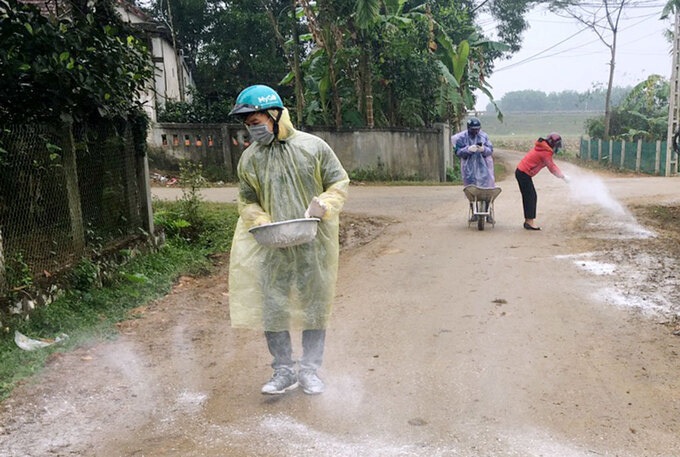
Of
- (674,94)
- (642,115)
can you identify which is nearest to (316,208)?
(674,94)

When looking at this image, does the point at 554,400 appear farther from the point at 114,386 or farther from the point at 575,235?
the point at 575,235

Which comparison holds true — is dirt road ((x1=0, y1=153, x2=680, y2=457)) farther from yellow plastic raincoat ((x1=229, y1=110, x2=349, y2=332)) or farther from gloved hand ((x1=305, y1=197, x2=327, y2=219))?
gloved hand ((x1=305, y1=197, x2=327, y2=219))

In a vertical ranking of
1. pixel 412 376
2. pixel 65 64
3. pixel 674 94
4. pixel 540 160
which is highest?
pixel 674 94

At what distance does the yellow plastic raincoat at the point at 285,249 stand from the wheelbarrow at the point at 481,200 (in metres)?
6.30

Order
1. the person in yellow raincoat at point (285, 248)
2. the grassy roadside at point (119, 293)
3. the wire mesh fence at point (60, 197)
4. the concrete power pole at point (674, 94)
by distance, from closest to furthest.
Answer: the person in yellow raincoat at point (285, 248) < the grassy roadside at point (119, 293) < the wire mesh fence at point (60, 197) < the concrete power pole at point (674, 94)

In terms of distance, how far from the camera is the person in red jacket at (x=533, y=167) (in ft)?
32.8

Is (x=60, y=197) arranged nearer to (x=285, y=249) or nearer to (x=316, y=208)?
(x=285, y=249)

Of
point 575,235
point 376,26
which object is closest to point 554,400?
point 575,235

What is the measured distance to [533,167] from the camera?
33.3 feet

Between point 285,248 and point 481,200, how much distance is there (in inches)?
267

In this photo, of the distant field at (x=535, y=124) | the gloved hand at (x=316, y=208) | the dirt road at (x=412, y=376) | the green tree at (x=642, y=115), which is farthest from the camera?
the distant field at (x=535, y=124)

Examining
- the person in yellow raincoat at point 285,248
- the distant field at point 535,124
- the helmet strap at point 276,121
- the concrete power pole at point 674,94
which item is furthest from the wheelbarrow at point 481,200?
the distant field at point 535,124

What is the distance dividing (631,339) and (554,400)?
4.99ft

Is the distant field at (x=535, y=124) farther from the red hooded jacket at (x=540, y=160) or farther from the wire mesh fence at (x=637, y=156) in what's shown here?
the red hooded jacket at (x=540, y=160)
